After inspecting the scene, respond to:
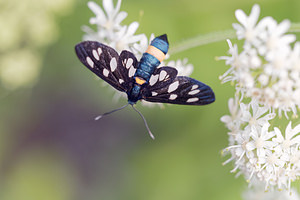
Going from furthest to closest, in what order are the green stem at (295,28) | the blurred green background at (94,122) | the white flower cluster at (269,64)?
1. the blurred green background at (94,122)
2. the green stem at (295,28)
3. the white flower cluster at (269,64)

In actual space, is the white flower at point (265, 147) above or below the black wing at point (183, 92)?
below

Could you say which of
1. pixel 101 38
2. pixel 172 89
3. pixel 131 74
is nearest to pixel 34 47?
pixel 101 38

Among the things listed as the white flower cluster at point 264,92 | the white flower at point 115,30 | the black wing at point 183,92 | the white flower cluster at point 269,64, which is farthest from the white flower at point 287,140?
the white flower at point 115,30

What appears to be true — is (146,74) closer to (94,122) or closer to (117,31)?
(117,31)

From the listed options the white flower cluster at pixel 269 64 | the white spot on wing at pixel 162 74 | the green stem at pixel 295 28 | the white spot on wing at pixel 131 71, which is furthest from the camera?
the white spot on wing at pixel 131 71

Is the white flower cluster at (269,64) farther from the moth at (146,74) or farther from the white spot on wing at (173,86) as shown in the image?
the white spot on wing at (173,86)

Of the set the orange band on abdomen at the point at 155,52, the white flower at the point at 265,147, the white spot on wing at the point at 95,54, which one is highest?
the white spot on wing at the point at 95,54

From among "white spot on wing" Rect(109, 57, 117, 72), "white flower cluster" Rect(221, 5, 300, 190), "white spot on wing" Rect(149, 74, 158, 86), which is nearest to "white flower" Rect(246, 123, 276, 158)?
"white flower cluster" Rect(221, 5, 300, 190)
